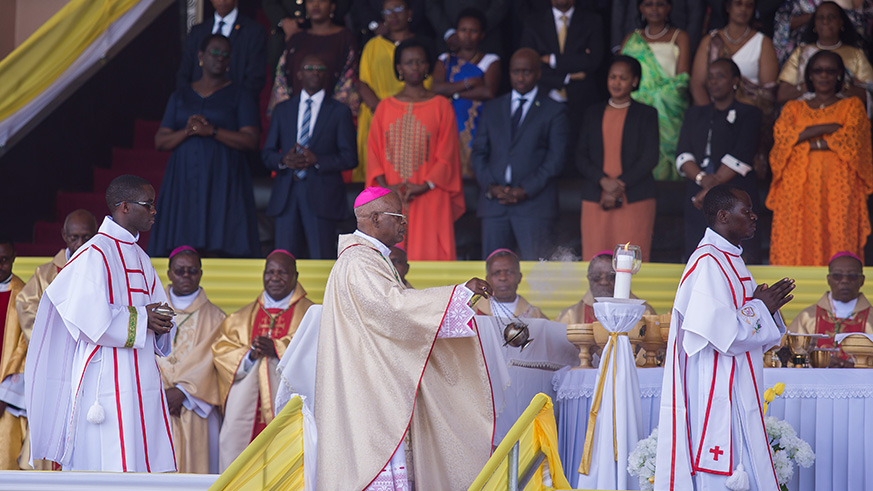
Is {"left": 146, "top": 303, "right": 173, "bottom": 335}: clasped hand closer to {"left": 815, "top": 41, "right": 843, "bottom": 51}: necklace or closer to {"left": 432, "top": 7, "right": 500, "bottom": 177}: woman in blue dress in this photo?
{"left": 432, "top": 7, "right": 500, "bottom": 177}: woman in blue dress

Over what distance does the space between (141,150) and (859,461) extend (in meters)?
8.49

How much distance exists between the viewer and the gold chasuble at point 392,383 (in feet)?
18.4

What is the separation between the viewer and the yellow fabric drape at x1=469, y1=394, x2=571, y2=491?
170 inches

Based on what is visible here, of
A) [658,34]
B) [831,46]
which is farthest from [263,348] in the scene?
[831,46]

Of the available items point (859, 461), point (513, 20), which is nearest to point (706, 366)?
point (859, 461)

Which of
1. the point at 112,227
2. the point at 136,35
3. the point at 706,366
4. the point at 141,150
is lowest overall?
the point at 706,366

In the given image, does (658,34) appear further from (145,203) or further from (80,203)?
(145,203)

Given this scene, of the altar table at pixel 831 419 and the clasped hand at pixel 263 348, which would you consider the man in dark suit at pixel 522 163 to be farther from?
the altar table at pixel 831 419

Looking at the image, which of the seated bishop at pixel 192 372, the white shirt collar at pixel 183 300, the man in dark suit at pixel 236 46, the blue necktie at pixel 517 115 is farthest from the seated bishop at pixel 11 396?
the blue necktie at pixel 517 115

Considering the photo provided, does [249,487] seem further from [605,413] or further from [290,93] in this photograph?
[290,93]

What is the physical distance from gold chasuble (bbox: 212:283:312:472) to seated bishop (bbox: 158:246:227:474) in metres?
0.11

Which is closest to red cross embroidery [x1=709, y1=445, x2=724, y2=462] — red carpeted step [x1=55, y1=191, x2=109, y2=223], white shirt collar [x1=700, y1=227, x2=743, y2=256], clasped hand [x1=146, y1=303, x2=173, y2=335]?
white shirt collar [x1=700, y1=227, x2=743, y2=256]

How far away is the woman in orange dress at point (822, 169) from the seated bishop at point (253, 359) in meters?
4.26

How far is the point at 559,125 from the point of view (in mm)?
9945
